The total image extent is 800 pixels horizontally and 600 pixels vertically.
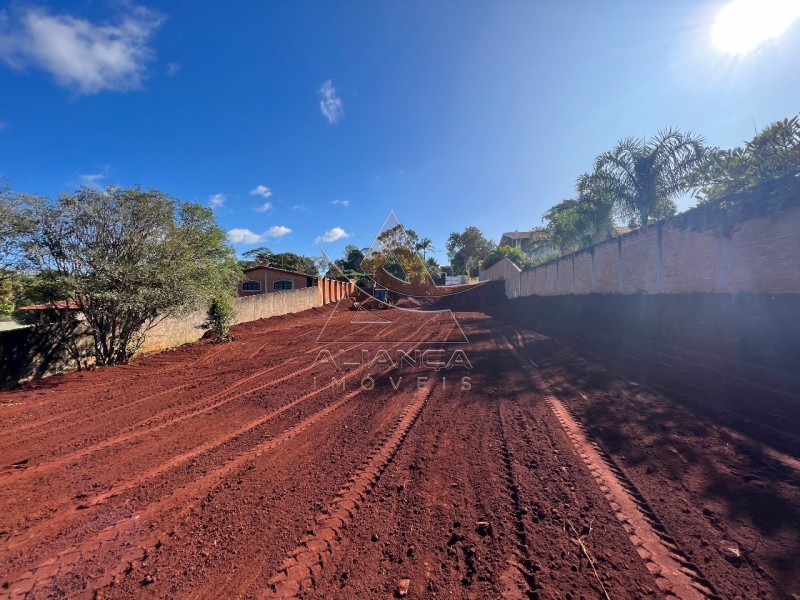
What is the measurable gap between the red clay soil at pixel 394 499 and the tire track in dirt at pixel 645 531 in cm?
1

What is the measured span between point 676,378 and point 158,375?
927 cm

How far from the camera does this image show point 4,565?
1.87 metres

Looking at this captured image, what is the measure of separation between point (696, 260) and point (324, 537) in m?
10.7

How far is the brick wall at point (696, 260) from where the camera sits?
20.6 ft

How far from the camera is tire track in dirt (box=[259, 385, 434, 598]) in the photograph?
65.0 inches

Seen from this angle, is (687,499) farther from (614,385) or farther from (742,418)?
(614,385)

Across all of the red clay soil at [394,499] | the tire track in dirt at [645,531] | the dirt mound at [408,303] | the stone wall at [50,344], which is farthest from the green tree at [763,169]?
the dirt mound at [408,303]

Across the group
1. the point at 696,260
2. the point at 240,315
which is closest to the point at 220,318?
the point at 240,315

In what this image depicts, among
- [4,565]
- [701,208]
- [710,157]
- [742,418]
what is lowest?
[742,418]

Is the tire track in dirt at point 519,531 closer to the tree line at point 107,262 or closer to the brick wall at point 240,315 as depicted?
the tree line at point 107,262

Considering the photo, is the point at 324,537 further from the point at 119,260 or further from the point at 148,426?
the point at 119,260

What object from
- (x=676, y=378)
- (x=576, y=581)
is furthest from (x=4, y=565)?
(x=676, y=378)

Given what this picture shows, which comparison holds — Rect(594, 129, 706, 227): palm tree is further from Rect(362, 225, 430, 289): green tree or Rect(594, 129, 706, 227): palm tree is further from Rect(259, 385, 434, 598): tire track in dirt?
Rect(259, 385, 434, 598): tire track in dirt

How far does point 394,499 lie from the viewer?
2.32 meters
